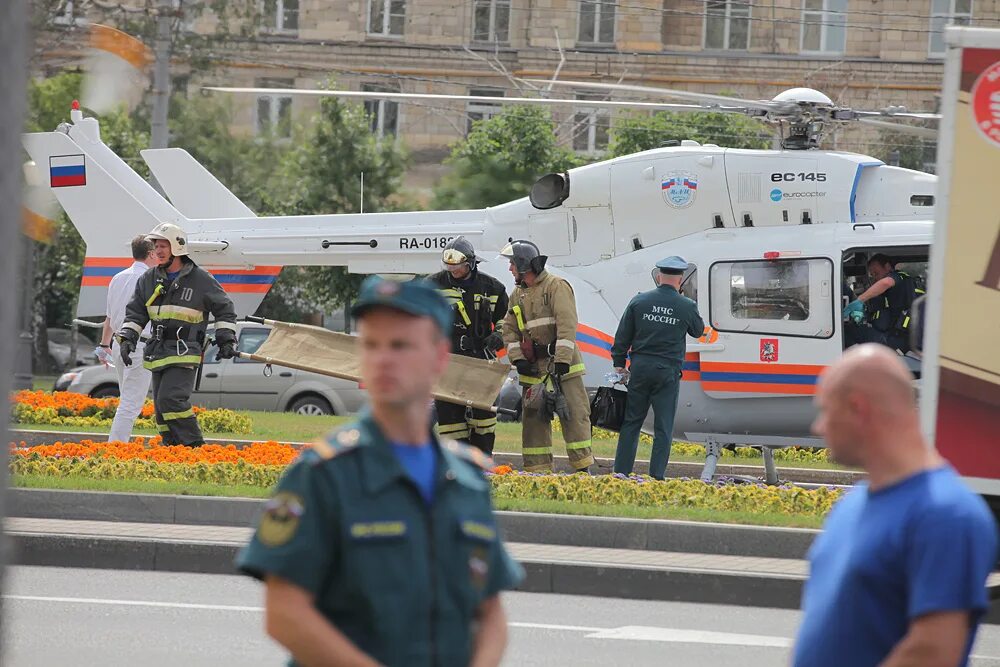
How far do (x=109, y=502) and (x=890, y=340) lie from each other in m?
7.25

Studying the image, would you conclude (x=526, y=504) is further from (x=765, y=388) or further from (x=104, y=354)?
(x=104, y=354)

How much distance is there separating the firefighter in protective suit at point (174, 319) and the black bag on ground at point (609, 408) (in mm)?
3168

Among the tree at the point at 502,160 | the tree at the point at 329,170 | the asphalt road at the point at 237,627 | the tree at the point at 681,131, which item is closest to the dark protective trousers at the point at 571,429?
the asphalt road at the point at 237,627

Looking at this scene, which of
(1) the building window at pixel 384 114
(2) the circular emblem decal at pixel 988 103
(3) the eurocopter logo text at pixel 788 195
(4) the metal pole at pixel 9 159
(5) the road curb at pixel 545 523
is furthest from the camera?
(1) the building window at pixel 384 114

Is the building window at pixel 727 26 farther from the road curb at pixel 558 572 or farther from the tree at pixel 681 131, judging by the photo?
the road curb at pixel 558 572

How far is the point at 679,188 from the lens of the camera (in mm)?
15477

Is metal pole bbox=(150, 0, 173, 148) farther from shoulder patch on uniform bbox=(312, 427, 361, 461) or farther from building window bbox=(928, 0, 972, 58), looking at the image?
building window bbox=(928, 0, 972, 58)

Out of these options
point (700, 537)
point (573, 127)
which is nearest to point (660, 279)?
point (700, 537)

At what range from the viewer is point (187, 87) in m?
43.6

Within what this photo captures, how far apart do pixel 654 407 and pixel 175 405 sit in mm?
4077

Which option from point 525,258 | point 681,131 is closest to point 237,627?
point 525,258

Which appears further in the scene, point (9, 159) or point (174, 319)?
point (174, 319)

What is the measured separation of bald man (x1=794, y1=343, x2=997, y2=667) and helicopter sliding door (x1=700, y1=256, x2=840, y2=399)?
11.2 metres

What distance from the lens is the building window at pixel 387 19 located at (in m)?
50.2
